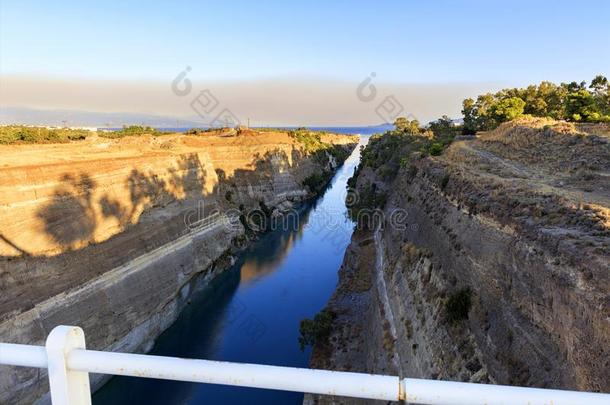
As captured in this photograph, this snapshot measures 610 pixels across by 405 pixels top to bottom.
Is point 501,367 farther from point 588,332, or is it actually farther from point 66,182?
point 66,182

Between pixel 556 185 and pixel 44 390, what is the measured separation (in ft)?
65.0

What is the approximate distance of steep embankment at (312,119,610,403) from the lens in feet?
23.5

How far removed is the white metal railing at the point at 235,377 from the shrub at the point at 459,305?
10.4 m

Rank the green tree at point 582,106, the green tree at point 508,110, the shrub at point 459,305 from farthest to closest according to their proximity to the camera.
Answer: the green tree at point 508,110 → the green tree at point 582,106 → the shrub at point 459,305

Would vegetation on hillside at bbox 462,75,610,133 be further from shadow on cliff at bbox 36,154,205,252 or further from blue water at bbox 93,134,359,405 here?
shadow on cliff at bbox 36,154,205,252

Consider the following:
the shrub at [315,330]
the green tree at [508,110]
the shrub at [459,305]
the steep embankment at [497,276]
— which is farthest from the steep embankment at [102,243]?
the green tree at [508,110]

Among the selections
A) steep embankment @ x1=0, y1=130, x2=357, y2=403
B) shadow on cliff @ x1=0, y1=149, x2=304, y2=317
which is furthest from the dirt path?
shadow on cliff @ x1=0, y1=149, x2=304, y2=317

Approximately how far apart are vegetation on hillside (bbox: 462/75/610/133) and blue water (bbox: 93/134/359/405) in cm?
1915

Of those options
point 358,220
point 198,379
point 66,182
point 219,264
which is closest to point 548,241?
point 198,379

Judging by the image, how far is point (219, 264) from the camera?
31.2 meters

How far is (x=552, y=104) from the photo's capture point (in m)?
→ 39.6

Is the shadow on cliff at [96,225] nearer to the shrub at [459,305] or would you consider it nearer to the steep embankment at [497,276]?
the steep embankment at [497,276]

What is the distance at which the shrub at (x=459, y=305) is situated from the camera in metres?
11.2

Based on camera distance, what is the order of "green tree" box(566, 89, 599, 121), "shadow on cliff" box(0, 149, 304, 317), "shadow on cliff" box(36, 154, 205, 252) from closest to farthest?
"shadow on cliff" box(0, 149, 304, 317) < "shadow on cliff" box(36, 154, 205, 252) < "green tree" box(566, 89, 599, 121)
